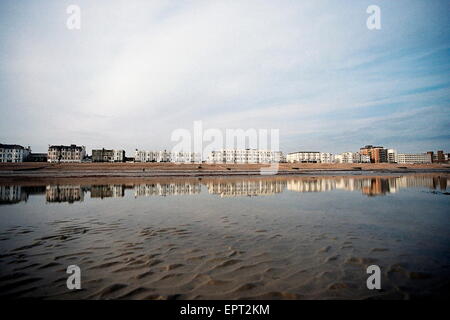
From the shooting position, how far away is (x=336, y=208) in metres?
12.3

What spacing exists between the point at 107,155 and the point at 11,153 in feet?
175

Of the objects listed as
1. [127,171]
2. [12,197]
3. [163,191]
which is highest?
[127,171]

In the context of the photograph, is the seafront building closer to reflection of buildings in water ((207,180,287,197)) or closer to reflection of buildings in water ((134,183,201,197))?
reflection of buildings in water ((134,183,201,197))

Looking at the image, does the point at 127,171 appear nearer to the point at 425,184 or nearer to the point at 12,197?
the point at 12,197

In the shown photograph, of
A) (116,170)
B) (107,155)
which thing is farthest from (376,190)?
(107,155)

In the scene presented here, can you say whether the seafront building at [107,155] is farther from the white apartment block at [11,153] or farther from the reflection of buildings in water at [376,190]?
the reflection of buildings in water at [376,190]

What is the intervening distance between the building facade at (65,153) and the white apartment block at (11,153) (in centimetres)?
1321

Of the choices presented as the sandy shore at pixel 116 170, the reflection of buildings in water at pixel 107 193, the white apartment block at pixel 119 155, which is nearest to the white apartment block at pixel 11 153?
the white apartment block at pixel 119 155

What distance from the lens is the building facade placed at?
468 ft

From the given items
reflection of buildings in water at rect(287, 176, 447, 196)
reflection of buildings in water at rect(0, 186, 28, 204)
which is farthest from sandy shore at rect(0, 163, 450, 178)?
reflection of buildings in water at rect(287, 176, 447, 196)

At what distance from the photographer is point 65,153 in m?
145

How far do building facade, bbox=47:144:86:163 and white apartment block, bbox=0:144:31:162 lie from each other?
A: 13.2m
